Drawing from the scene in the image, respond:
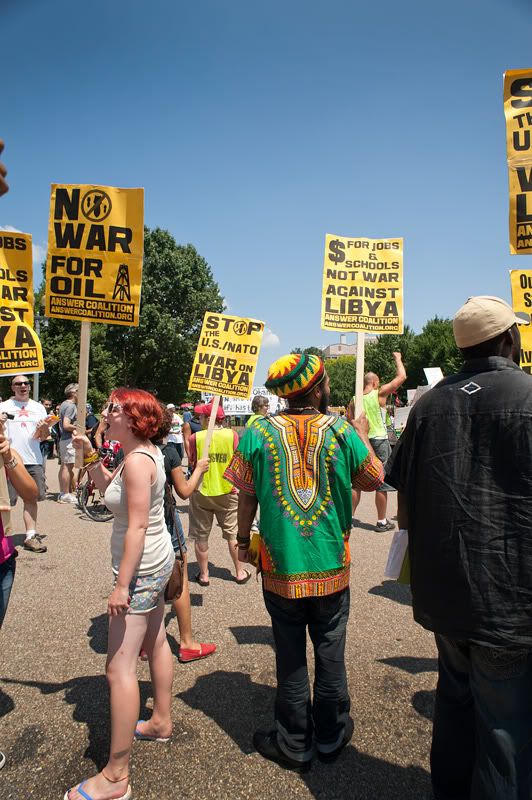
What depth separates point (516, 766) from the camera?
1.88 metres

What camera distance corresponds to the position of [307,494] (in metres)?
2.65

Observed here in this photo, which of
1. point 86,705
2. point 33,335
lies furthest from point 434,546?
point 33,335

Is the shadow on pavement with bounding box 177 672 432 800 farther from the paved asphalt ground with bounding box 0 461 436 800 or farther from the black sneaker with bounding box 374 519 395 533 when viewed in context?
the black sneaker with bounding box 374 519 395 533

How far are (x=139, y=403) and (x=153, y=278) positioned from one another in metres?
33.4

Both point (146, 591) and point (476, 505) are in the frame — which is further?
point (146, 591)

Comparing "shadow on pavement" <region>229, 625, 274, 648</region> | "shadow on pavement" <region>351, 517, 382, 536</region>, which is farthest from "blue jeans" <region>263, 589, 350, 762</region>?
"shadow on pavement" <region>351, 517, 382, 536</region>

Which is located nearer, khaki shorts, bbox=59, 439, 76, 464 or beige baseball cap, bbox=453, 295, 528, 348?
beige baseball cap, bbox=453, 295, 528, 348

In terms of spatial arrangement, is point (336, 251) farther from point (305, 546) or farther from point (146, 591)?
point (146, 591)

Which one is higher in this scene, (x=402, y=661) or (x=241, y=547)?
(x=241, y=547)

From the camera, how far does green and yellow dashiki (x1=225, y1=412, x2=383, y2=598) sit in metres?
2.62

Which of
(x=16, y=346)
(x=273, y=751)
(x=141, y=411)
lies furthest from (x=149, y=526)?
(x=16, y=346)

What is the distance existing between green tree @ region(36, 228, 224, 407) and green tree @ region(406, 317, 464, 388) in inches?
956

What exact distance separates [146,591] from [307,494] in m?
0.90

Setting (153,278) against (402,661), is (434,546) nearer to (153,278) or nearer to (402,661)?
(402,661)
